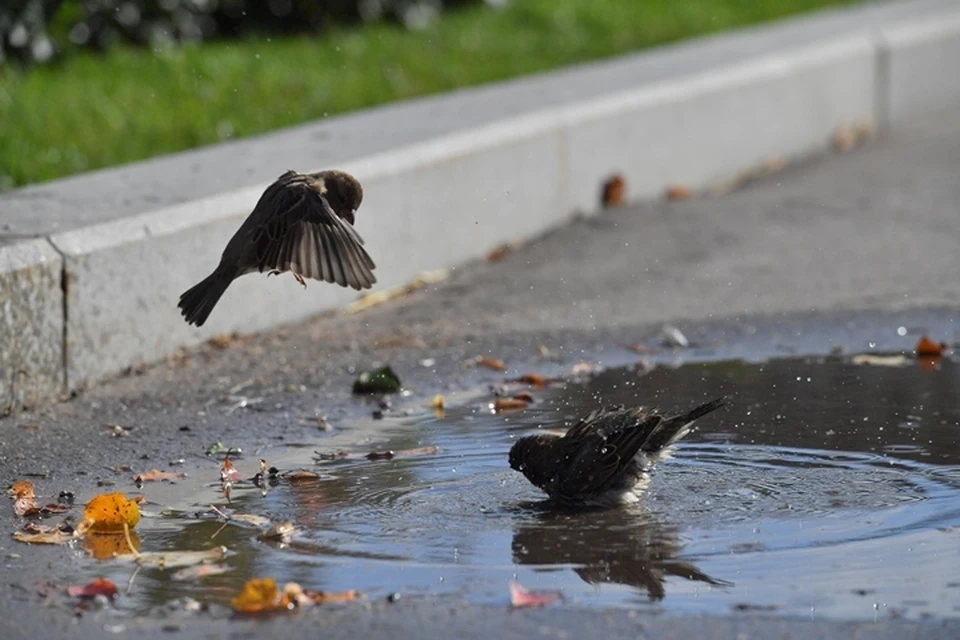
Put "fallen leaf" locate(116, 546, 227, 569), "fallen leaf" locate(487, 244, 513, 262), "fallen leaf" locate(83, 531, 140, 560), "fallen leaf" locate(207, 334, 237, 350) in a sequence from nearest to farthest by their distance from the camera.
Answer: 1. "fallen leaf" locate(116, 546, 227, 569)
2. "fallen leaf" locate(83, 531, 140, 560)
3. "fallen leaf" locate(207, 334, 237, 350)
4. "fallen leaf" locate(487, 244, 513, 262)

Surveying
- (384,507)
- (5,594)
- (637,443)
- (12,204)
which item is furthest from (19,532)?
(12,204)

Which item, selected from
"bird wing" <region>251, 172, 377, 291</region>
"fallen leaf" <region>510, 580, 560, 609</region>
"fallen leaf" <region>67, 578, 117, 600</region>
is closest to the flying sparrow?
"bird wing" <region>251, 172, 377, 291</region>

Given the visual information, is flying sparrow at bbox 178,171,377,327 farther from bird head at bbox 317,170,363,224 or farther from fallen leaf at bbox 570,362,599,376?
fallen leaf at bbox 570,362,599,376

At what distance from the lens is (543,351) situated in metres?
7.54

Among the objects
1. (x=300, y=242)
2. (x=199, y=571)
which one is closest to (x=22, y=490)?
(x=199, y=571)

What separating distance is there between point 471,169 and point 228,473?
3698mm

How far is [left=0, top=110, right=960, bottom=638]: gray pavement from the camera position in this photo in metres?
4.26

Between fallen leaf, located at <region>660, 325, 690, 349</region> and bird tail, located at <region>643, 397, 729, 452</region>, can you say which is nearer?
bird tail, located at <region>643, 397, 729, 452</region>

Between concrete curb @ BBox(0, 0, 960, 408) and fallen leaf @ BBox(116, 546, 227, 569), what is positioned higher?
concrete curb @ BBox(0, 0, 960, 408)

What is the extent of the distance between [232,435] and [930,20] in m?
10.3

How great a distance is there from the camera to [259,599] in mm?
4316

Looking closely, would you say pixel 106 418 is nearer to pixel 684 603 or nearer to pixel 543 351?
pixel 543 351

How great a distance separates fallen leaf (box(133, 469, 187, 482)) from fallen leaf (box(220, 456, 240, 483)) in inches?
4.9

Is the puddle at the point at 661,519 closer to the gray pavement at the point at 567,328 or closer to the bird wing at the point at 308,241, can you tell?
the gray pavement at the point at 567,328
